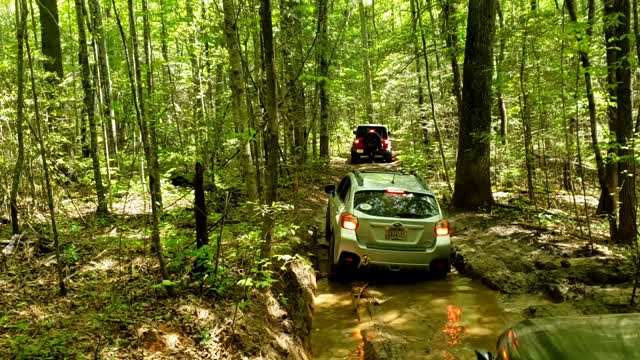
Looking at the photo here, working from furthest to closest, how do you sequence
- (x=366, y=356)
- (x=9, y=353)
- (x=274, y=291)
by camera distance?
(x=274, y=291) → (x=366, y=356) → (x=9, y=353)

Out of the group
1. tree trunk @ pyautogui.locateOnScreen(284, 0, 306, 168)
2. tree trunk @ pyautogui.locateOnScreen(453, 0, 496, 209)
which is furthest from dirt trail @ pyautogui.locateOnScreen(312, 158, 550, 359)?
tree trunk @ pyautogui.locateOnScreen(284, 0, 306, 168)

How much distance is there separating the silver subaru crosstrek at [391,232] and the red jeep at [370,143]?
14726mm

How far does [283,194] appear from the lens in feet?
42.5

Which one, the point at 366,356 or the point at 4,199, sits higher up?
the point at 4,199

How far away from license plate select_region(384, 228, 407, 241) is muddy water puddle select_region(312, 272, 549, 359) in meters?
0.65

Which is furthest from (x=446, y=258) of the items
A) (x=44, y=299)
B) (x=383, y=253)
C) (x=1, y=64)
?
(x=1, y=64)

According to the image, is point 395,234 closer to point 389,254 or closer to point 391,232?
point 391,232

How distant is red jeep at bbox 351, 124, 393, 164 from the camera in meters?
22.4

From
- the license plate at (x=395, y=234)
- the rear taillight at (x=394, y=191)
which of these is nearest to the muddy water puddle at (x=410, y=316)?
the license plate at (x=395, y=234)

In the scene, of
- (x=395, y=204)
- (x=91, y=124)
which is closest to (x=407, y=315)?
(x=395, y=204)

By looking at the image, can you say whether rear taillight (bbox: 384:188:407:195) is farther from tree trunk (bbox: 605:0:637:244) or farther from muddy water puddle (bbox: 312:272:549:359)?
tree trunk (bbox: 605:0:637:244)

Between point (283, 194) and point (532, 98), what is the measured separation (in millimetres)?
6918

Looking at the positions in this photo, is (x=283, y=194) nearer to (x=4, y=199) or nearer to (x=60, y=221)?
(x=60, y=221)

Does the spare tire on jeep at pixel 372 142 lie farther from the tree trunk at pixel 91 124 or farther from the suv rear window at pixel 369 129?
the tree trunk at pixel 91 124
